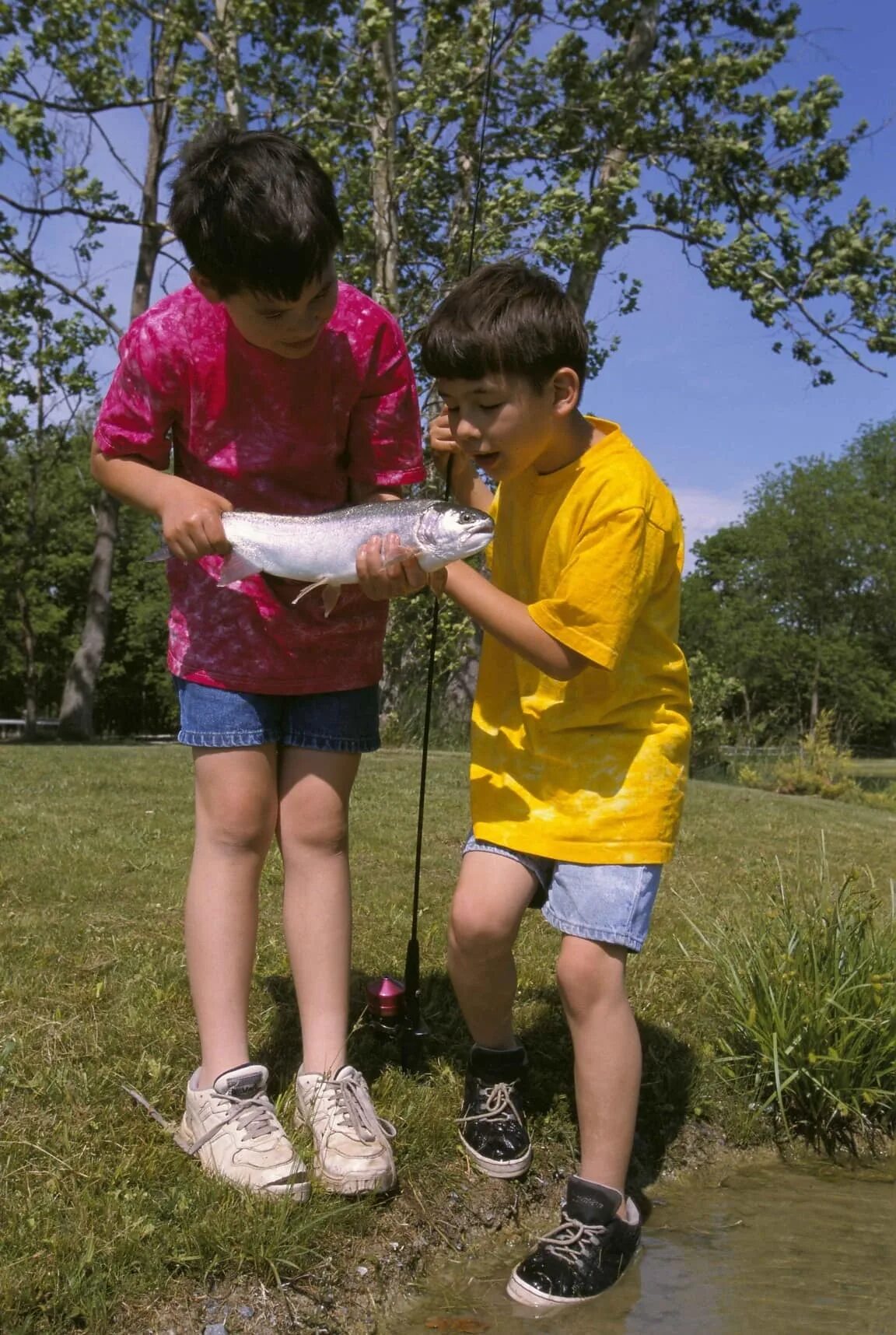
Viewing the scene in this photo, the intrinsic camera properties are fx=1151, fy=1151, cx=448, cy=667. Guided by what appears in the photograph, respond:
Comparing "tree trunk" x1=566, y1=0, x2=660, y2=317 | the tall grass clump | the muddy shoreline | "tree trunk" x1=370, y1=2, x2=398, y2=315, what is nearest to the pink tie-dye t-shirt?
the muddy shoreline

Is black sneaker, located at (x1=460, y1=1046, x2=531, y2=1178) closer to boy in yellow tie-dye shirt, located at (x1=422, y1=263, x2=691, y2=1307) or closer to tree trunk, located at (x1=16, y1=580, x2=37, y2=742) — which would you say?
boy in yellow tie-dye shirt, located at (x1=422, y1=263, x2=691, y2=1307)

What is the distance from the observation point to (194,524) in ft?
7.78

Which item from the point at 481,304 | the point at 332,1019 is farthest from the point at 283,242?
the point at 332,1019

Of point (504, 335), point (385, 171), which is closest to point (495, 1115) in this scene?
point (504, 335)

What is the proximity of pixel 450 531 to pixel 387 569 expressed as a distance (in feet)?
0.51

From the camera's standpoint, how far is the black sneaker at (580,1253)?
2.31 meters

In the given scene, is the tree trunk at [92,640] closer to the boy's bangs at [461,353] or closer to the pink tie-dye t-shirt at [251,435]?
the pink tie-dye t-shirt at [251,435]

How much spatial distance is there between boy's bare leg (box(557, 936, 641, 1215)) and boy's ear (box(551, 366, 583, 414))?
119cm

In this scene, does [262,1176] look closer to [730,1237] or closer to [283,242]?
[730,1237]

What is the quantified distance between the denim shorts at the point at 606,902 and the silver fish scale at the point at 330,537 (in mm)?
762

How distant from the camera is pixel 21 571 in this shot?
2905 centimetres

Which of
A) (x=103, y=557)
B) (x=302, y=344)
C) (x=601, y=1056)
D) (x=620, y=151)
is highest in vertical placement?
(x=620, y=151)

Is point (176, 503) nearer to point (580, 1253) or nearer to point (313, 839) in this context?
point (313, 839)

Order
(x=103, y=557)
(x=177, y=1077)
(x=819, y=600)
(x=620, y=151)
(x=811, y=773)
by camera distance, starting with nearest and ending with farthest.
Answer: (x=177, y=1077) → (x=811, y=773) → (x=620, y=151) → (x=103, y=557) → (x=819, y=600)
